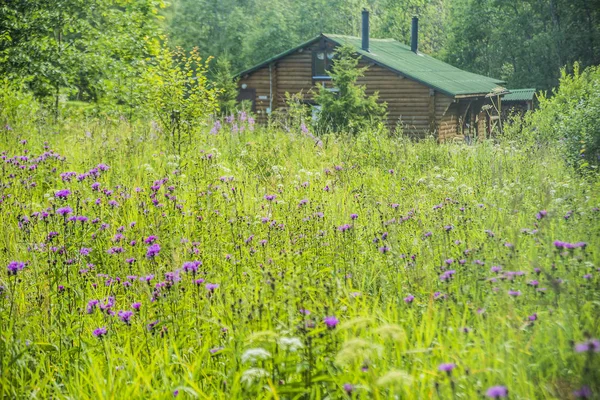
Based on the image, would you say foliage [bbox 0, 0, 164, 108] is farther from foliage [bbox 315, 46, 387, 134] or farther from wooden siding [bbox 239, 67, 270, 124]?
wooden siding [bbox 239, 67, 270, 124]

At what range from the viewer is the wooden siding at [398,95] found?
30328 mm

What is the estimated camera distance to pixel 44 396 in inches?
130

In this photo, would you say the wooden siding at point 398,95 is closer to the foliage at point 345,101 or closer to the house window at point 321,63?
the house window at point 321,63

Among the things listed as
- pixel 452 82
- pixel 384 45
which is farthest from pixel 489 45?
pixel 452 82

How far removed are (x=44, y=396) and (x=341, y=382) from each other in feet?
5.04

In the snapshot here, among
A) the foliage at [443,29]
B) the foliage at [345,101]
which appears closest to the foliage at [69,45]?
the foliage at [345,101]

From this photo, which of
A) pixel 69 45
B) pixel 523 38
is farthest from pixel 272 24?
pixel 69 45

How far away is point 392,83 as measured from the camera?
31000 mm

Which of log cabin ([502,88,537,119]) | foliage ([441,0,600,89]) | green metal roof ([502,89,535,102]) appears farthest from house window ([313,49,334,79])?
foliage ([441,0,600,89])

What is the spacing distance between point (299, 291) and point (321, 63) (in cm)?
3019

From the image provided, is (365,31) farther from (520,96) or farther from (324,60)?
(520,96)

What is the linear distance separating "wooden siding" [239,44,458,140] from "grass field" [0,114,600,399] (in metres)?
22.6

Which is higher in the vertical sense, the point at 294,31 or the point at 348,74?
the point at 294,31

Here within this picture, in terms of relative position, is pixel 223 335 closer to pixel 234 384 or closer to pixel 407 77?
pixel 234 384
